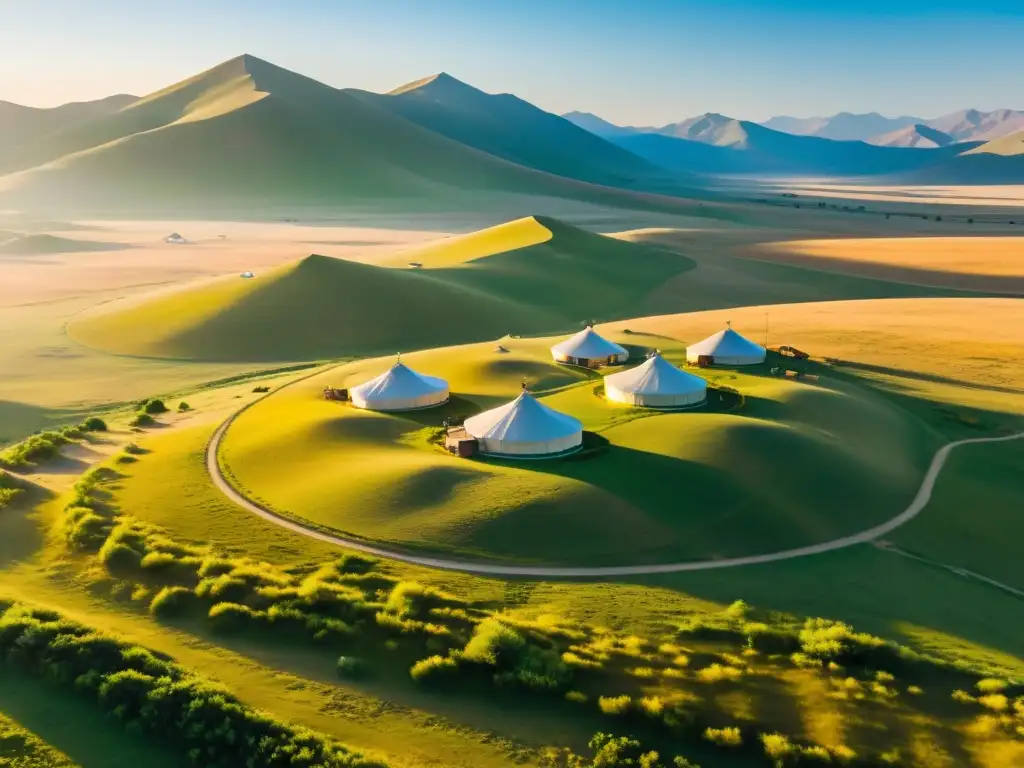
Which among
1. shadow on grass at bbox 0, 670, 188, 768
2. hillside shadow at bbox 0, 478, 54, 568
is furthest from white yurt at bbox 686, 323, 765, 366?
shadow on grass at bbox 0, 670, 188, 768

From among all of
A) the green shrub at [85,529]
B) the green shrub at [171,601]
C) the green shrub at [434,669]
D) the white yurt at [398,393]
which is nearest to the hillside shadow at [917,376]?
the white yurt at [398,393]

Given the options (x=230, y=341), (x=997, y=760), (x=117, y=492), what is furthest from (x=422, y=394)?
(x=230, y=341)

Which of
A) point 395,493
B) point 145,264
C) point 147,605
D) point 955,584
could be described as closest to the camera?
Answer: point 147,605

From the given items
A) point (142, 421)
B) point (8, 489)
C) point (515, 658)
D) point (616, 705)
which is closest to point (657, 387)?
point (515, 658)

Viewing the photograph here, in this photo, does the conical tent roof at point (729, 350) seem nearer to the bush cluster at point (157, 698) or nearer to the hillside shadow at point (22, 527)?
the hillside shadow at point (22, 527)

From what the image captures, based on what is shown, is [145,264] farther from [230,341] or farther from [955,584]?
[955,584]

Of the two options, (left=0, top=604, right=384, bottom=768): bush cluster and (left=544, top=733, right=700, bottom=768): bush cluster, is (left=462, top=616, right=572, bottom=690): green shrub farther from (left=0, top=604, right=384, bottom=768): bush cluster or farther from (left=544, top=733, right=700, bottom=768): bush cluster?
(left=0, top=604, right=384, bottom=768): bush cluster
